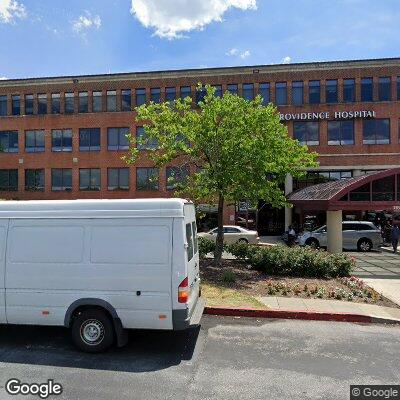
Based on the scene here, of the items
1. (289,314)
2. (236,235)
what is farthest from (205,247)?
(236,235)

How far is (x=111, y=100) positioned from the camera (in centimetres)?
3716

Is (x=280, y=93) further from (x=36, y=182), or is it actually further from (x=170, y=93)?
(x=36, y=182)

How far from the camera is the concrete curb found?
8117 millimetres

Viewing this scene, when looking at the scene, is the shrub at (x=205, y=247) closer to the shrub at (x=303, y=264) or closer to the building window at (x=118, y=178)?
the shrub at (x=303, y=264)

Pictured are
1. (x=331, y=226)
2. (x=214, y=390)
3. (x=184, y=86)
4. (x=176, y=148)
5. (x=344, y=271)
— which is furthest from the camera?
(x=184, y=86)

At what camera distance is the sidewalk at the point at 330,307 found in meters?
8.31

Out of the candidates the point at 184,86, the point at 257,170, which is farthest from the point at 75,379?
the point at 184,86

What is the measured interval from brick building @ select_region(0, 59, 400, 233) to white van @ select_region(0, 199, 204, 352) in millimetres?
26876

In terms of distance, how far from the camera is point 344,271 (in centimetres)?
1230

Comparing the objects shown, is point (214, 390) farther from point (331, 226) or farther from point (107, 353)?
point (331, 226)

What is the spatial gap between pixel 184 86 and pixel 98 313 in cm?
3207

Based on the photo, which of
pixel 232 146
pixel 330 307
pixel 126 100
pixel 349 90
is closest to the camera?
pixel 330 307

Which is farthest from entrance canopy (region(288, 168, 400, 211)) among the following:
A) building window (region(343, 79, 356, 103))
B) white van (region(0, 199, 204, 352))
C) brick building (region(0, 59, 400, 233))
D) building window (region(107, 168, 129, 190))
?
building window (region(107, 168, 129, 190))

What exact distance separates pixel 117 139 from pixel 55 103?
7433mm
